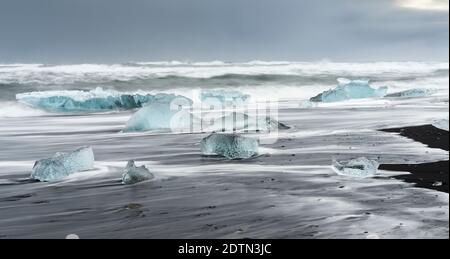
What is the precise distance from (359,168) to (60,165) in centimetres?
232

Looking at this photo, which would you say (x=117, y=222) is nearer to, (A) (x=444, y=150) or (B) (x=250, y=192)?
(B) (x=250, y=192)

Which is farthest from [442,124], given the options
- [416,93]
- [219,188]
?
[416,93]

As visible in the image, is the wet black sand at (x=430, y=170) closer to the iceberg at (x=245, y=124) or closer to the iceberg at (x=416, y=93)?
the iceberg at (x=245, y=124)

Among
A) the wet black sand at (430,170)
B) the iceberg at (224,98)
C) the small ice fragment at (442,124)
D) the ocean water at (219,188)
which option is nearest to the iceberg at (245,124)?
the ocean water at (219,188)

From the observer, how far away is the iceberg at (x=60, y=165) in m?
4.44

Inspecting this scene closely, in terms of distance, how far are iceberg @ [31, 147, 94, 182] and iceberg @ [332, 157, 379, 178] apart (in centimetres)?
209

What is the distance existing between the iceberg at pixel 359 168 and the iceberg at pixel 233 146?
3.52 feet

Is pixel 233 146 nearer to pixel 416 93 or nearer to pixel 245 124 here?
pixel 245 124

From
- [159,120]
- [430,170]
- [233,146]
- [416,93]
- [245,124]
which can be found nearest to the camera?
[430,170]

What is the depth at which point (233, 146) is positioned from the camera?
5.20 metres
